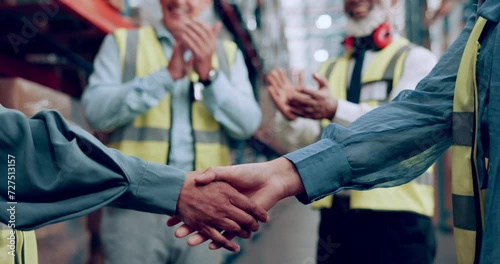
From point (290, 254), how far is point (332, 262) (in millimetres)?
2776

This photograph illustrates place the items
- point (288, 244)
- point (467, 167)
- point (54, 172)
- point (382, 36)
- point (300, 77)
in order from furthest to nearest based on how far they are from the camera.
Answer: point (288, 244), point (300, 77), point (382, 36), point (54, 172), point (467, 167)

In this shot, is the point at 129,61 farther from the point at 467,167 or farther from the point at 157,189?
the point at 467,167

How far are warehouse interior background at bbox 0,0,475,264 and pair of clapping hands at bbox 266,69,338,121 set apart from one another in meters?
0.12

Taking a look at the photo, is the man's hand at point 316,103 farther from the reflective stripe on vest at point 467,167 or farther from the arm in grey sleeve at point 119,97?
the reflective stripe on vest at point 467,167

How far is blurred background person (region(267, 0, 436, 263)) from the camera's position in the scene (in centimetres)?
163

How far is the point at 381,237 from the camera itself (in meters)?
1.63

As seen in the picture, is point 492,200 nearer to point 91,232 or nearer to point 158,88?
point 158,88

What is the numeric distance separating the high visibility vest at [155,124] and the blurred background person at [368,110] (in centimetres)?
31

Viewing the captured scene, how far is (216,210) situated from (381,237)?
0.63 metres

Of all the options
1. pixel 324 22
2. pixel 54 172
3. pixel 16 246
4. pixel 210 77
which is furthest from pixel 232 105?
pixel 324 22

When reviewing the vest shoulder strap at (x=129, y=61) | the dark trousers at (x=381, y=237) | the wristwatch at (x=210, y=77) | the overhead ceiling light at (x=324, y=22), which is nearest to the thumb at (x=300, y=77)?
the wristwatch at (x=210, y=77)

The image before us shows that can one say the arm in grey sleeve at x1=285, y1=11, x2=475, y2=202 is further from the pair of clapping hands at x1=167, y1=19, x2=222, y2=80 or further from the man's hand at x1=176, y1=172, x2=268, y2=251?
the pair of clapping hands at x1=167, y1=19, x2=222, y2=80

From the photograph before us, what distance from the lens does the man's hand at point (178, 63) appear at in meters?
1.72

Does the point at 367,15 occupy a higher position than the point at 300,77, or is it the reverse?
the point at 367,15
